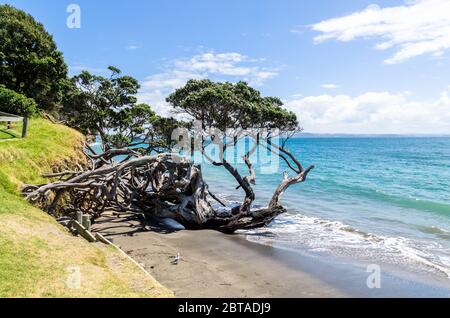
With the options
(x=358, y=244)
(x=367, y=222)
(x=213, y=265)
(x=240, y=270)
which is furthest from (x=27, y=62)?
(x=367, y=222)

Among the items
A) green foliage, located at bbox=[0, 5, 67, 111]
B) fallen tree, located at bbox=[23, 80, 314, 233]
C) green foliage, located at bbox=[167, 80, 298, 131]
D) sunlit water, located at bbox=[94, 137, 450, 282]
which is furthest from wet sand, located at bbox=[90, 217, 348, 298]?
green foliage, located at bbox=[0, 5, 67, 111]

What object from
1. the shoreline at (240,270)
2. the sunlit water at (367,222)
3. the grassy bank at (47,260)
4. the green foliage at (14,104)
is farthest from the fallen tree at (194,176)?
the green foliage at (14,104)

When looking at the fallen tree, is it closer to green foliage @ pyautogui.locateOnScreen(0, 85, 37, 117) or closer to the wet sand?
the wet sand

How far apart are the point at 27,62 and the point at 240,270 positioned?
94.4 ft

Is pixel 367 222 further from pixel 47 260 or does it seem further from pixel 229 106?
pixel 47 260

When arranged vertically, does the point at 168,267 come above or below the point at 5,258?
below

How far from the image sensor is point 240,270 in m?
14.0

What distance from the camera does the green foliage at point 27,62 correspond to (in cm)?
3181

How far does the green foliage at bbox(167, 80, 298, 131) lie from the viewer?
20328 mm

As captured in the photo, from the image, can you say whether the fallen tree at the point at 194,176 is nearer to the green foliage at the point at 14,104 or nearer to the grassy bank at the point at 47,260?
the grassy bank at the point at 47,260
